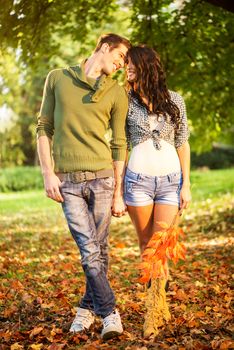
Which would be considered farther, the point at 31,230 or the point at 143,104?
the point at 31,230

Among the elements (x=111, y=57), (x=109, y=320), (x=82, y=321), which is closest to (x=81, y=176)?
(x=111, y=57)

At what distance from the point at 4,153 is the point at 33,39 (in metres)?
16.1

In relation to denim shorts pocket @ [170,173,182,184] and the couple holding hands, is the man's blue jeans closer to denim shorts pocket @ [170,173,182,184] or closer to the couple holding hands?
the couple holding hands

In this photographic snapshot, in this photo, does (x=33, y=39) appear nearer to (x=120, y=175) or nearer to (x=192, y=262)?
(x=192, y=262)

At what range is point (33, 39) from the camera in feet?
29.9

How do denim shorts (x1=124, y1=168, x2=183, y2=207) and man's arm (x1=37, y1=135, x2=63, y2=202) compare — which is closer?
man's arm (x1=37, y1=135, x2=63, y2=202)

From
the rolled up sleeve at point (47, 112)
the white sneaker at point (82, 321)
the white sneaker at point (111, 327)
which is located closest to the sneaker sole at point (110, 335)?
the white sneaker at point (111, 327)

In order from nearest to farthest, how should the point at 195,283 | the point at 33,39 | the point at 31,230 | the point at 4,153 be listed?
the point at 195,283
the point at 33,39
the point at 31,230
the point at 4,153

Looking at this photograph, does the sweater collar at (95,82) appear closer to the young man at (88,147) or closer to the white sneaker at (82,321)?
the young man at (88,147)

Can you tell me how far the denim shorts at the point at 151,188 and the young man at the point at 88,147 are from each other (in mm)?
146

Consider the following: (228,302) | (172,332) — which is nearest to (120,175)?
(172,332)

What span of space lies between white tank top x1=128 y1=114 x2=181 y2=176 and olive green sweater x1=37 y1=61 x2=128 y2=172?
234 mm

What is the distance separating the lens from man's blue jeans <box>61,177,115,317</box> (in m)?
4.20

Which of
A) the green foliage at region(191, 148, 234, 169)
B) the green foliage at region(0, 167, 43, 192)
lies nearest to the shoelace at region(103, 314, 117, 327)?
the green foliage at region(0, 167, 43, 192)
